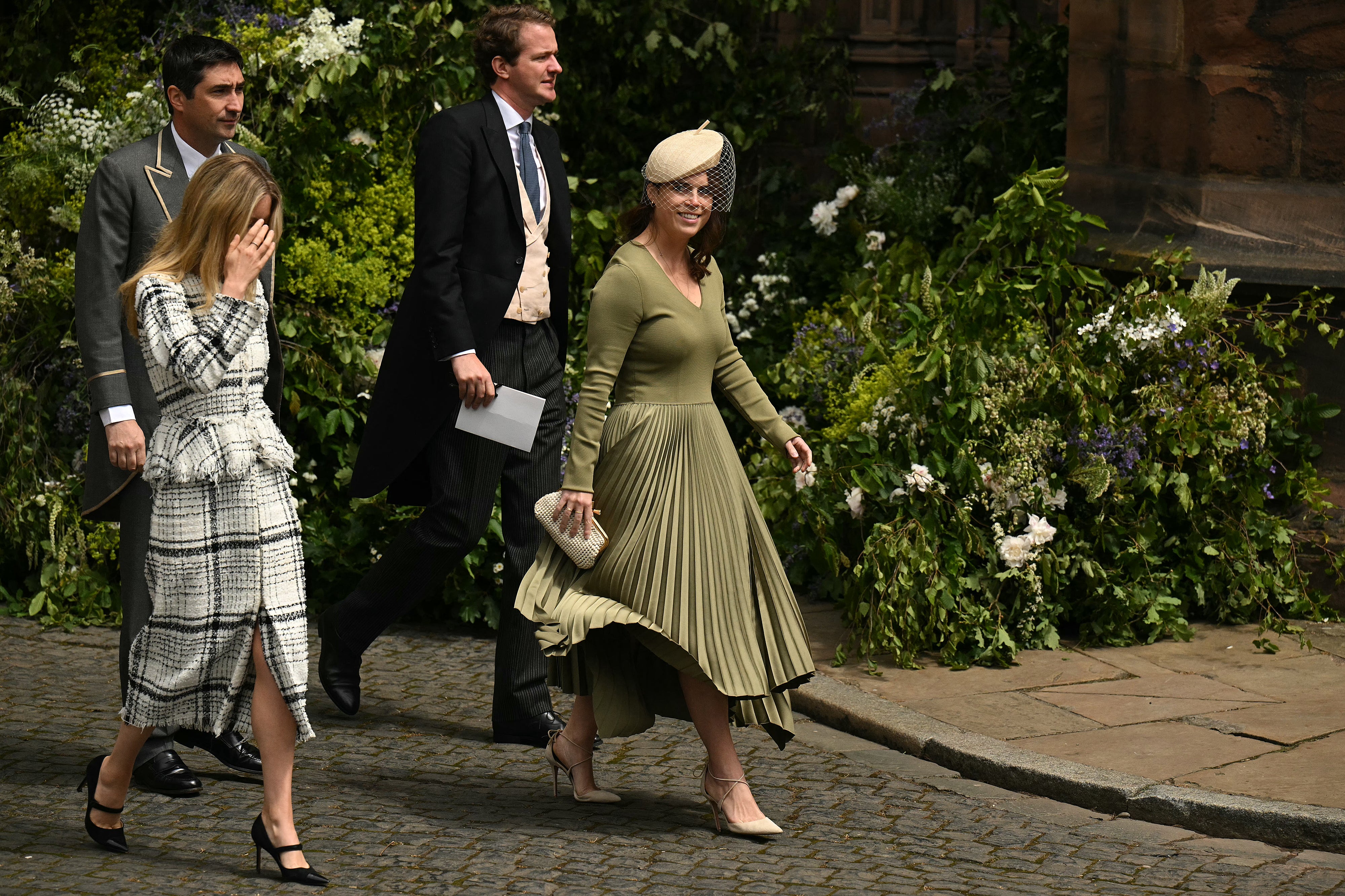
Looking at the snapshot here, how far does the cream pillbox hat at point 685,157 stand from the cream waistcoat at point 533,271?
2.56 feet

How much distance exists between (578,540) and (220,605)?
90 cm

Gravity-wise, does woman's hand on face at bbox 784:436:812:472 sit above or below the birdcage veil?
below

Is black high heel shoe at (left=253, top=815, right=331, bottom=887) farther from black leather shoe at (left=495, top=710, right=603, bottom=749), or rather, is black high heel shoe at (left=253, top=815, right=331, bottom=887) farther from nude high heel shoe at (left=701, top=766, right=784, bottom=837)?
black leather shoe at (left=495, top=710, right=603, bottom=749)

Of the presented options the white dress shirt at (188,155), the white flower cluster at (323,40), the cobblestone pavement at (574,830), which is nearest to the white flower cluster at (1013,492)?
the cobblestone pavement at (574,830)

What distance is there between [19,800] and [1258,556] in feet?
14.7

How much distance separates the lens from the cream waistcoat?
5.28m

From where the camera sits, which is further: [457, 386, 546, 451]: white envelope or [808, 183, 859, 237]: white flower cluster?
[808, 183, 859, 237]: white flower cluster

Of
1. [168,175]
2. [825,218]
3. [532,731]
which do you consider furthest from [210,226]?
[825,218]

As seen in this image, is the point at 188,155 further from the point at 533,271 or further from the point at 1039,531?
the point at 1039,531

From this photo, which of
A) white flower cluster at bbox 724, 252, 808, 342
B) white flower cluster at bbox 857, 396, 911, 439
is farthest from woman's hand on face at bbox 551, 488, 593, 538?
white flower cluster at bbox 724, 252, 808, 342

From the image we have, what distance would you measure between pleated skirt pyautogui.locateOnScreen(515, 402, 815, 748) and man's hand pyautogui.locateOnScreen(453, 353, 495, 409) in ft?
1.71

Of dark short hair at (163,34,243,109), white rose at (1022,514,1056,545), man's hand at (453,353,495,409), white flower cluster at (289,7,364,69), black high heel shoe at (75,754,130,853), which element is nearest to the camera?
black high heel shoe at (75,754,130,853)

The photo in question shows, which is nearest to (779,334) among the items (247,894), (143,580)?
(143,580)

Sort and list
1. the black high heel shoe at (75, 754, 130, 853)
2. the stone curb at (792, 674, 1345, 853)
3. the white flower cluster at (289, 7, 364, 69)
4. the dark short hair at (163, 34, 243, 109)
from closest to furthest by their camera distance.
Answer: the black high heel shoe at (75, 754, 130, 853), the stone curb at (792, 674, 1345, 853), the dark short hair at (163, 34, 243, 109), the white flower cluster at (289, 7, 364, 69)
